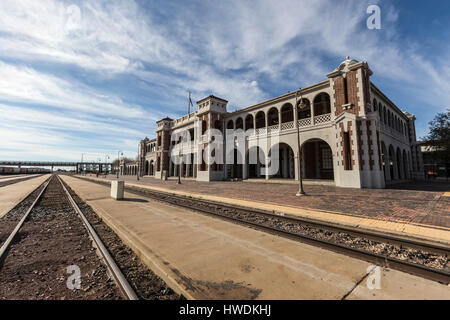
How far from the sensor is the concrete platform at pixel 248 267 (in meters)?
2.63

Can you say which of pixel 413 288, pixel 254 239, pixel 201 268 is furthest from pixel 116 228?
pixel 413 288

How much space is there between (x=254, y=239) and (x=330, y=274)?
2.04m

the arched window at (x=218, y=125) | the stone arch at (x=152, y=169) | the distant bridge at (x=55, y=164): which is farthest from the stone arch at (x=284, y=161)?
the distant bridge at (x=55, y=164)

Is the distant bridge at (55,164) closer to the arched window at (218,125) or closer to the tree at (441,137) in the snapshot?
the arched window at (218,125)

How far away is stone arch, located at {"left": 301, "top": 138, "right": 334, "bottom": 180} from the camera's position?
74.5 ft

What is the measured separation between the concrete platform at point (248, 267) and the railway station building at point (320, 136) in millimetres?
9738

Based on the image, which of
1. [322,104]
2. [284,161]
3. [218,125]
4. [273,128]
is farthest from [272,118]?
[218,125]

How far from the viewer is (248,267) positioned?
3.36m

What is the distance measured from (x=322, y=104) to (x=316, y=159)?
6.68 meters

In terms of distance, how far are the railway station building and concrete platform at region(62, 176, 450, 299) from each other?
383 inches

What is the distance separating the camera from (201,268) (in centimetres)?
330

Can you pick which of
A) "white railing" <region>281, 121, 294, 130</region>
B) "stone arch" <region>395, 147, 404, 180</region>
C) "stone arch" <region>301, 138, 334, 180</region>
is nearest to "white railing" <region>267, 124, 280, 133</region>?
"white railing" <region>281, 121, 294, 130</region>

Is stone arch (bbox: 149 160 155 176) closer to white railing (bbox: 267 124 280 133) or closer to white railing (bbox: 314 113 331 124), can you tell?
white railing (bbox: 267 124 280 133)
